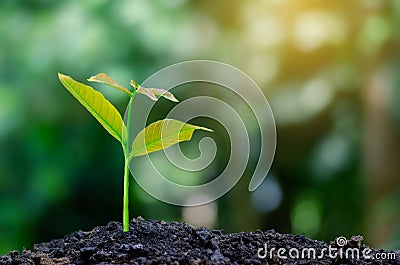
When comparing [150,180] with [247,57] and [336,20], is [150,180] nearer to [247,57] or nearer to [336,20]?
[247,57]

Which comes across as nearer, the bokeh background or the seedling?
the seedling

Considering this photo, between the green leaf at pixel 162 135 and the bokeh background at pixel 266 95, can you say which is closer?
the green leaf at pixel 162 135

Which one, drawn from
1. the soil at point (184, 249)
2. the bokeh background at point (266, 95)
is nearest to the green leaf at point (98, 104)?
the soil at point (184, 249)

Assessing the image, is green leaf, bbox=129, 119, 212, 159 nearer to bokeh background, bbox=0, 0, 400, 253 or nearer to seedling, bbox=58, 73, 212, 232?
seedling, bbox=58, 73, 212, 232

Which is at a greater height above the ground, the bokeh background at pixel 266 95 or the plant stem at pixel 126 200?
the bokeh background at pixel 266 95

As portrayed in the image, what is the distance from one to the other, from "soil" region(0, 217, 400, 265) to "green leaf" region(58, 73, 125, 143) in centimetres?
11

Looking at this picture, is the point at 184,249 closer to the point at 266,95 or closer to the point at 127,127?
the point at 127,127

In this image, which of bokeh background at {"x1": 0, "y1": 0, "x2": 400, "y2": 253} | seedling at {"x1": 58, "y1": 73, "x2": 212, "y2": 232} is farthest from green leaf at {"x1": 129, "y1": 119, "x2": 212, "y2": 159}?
bokeh background at {"x1": 0, "y1": 0, "x2": 400, "y2": 253}

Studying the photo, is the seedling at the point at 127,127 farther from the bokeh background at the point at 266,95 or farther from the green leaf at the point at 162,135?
the bokeh background at the point at 266,95

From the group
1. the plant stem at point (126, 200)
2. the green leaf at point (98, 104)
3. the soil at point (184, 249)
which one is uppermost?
the green leaf at point (98, 104)

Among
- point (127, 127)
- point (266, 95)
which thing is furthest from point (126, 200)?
point (266, 95)

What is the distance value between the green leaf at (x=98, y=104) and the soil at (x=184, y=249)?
0.11 meters

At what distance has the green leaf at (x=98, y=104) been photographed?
62cm

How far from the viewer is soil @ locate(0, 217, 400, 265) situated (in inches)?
23.4
